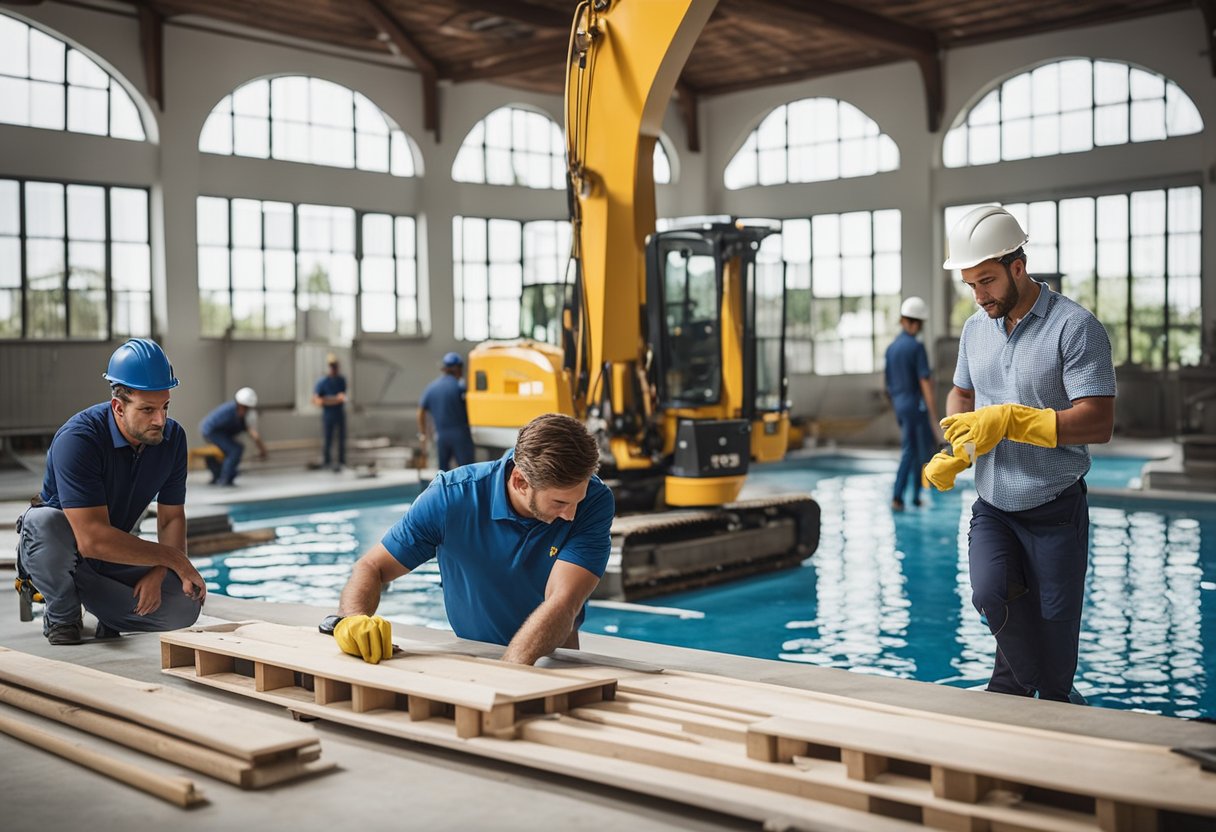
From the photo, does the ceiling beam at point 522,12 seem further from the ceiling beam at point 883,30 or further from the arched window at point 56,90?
the arched window at point 56,90

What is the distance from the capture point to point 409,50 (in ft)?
58.9

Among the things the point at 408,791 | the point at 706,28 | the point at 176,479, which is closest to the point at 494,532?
the point at 408,791

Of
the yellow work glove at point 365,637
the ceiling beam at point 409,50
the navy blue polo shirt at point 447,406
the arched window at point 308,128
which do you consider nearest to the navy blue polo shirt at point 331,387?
the arched window at point 308,128

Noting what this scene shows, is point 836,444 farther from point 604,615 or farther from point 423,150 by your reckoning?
point 604,615

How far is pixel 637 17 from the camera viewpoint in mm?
7504

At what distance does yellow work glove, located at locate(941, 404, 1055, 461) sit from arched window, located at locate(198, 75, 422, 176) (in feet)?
51.6

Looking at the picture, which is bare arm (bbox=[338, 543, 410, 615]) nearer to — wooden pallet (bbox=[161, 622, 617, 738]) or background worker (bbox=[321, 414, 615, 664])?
background worker (bbox=[321, 414, 615, 664])

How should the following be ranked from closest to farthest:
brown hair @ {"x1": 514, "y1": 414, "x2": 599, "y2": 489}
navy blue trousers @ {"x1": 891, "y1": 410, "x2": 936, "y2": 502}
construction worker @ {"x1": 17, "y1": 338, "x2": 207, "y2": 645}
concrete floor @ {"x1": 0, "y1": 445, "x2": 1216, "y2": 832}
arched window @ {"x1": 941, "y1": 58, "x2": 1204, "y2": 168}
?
concrete floor @ {"x1": 0, "y1": 445, "x2": 1216, "y2": 832}
brown hair @ {"x1": 514, "y1": 414, "x2": 599, "y2": 489}
construction worker @ {"x1": 17, "y1": 338, "x2": 207, "y2": 645}
navy blue trousers @ {"x1": 891, "y1": 410, "x2": 936, "y2": 502}
arched window @ {"x1": 941, "y1": 58, "x2": 1204, "y2": 168}

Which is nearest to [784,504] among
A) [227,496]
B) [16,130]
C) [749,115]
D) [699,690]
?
[699,690]

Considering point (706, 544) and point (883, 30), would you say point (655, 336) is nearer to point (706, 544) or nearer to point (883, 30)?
point (706, 544)

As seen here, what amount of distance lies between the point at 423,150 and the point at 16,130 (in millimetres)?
Answer: 6307

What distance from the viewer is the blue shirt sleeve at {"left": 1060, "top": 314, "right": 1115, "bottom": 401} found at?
359 cm

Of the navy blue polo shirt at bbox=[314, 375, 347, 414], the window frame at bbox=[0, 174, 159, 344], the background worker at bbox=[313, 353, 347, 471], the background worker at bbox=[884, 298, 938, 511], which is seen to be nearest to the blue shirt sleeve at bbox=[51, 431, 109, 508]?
the background worker at bbox=[884, 298, 938, 511]

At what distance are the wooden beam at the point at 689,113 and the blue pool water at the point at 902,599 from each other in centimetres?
1245
